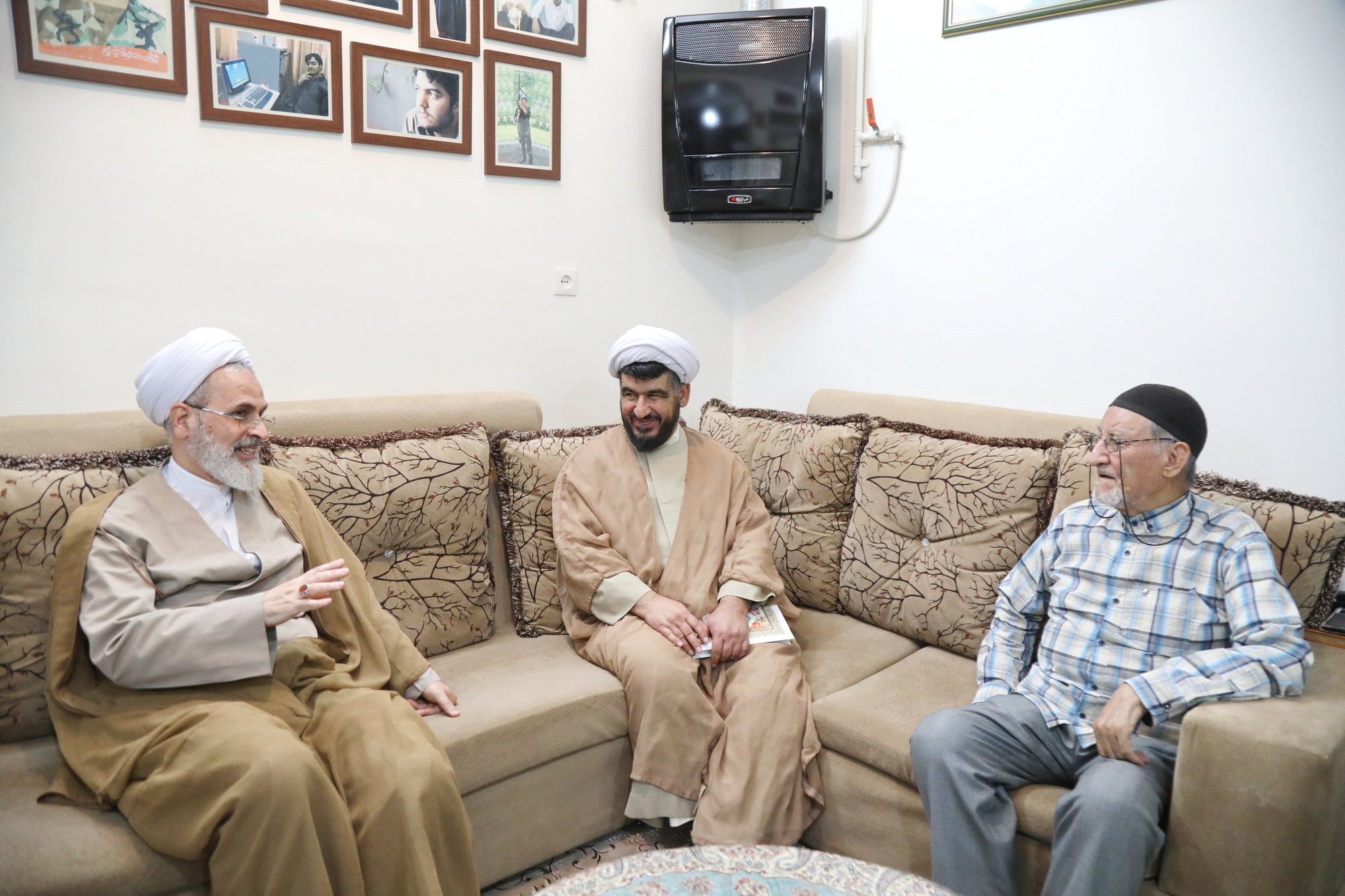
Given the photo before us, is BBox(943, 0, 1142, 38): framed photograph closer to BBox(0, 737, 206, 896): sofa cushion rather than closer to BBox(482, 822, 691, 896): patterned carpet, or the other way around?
BBox(482, 822, 691, 896): patterned carpet

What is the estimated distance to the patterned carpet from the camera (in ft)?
6.89

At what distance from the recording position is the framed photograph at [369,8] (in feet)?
8.16

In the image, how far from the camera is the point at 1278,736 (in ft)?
4.97

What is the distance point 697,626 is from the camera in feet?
7.52

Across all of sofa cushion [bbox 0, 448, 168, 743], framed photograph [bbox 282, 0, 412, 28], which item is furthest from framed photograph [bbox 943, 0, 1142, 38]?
sofa cushion [bbox 0, 448, 168, 743]

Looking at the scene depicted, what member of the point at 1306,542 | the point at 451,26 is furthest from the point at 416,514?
the point at 1306,542

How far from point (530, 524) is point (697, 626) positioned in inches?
23.6

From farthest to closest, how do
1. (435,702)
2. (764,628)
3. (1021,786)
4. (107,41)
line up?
(764,628)
(107,41)
(435,702)
(1021,786)

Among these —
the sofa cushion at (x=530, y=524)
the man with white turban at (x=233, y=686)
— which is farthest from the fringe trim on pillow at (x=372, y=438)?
the man with white turban at (x=233, y=686)

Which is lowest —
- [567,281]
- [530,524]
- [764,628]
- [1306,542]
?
[764,628]

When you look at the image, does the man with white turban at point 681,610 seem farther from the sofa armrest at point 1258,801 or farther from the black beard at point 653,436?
the sofa armrest at point 1258,801

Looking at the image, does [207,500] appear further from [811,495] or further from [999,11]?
[999,11]

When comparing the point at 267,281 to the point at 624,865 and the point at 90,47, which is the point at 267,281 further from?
the point at 624,865

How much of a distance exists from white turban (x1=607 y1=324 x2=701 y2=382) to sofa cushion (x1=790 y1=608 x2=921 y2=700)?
0.81 m
